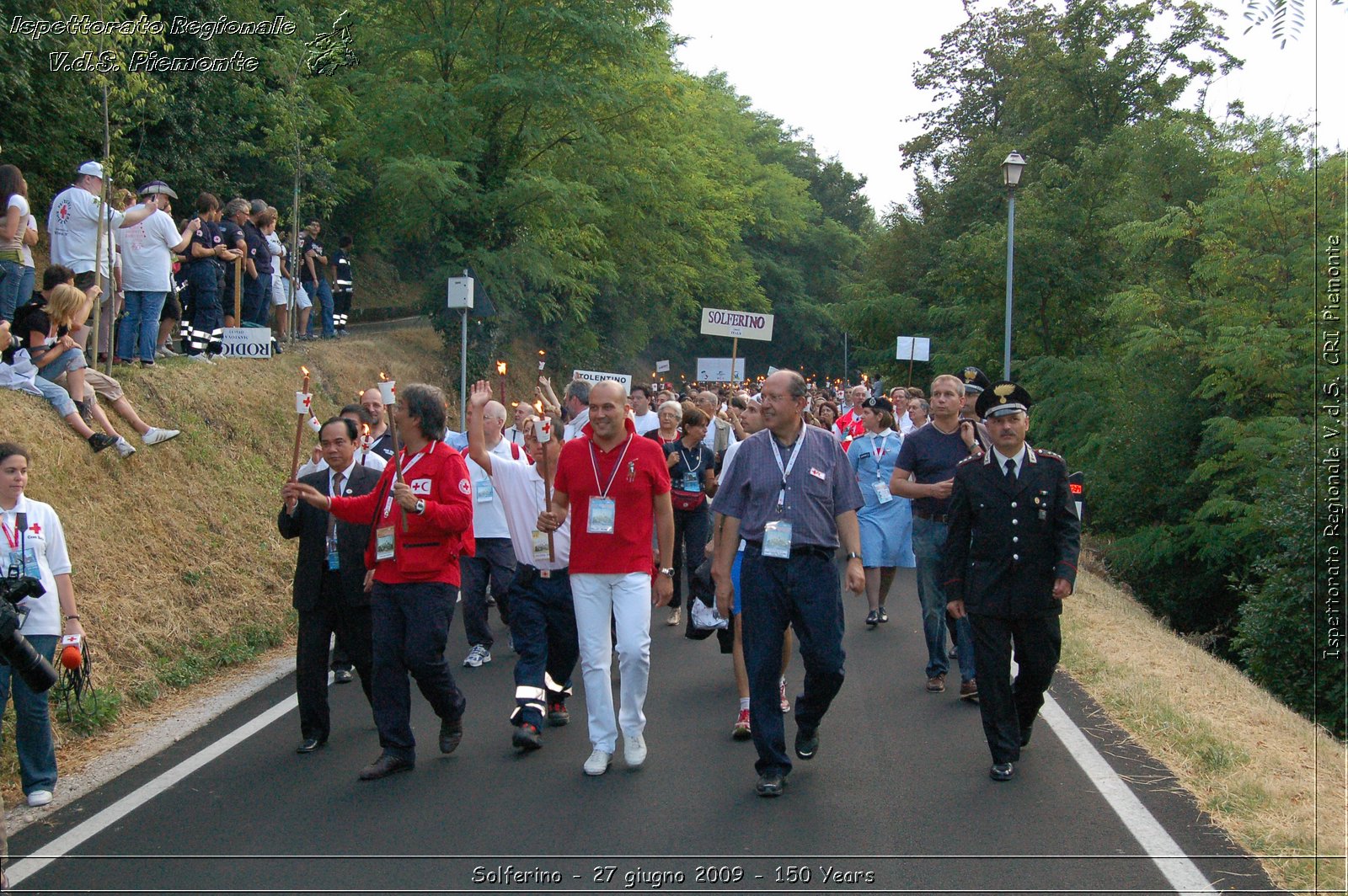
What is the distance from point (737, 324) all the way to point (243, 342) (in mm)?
8952

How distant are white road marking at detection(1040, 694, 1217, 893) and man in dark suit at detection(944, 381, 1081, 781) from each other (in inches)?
17.1

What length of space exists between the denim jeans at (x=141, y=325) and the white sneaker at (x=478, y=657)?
22.3 feet

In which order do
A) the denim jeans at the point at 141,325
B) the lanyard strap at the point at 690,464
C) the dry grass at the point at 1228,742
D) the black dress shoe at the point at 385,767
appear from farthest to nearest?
the denim jeans at the point at 141,325 < the lanyard strap at the point at 690,464 < the black dress shoe at the point at 385,767 < the dry grass at the point at 1228,742

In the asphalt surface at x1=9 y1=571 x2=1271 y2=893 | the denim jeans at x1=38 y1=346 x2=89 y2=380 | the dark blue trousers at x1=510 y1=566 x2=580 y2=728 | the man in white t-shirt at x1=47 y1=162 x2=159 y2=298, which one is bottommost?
the asphalt surface at x1=9 y1=571 x2=1271 y2=893

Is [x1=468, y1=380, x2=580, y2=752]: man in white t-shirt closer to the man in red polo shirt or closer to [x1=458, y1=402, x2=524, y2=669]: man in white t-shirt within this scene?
the man in red polo shirt

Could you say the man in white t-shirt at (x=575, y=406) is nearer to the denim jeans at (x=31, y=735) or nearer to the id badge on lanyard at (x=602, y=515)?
the id badge on lanyard at (x=602, y=515)

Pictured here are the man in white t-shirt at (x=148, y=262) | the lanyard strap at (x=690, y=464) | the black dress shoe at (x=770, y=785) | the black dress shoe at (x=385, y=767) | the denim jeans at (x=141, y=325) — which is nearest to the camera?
the black dress shoe at (x=770, y=785)

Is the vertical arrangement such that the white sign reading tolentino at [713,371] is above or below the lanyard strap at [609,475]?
above

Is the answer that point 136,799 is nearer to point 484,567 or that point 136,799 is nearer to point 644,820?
point 644,820

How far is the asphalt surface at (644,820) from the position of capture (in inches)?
202

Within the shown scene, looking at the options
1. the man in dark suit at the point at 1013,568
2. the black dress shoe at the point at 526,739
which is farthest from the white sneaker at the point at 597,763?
the man in dark suit at the point at 1013,568

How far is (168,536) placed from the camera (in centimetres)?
1123

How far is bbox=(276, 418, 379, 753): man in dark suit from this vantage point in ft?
24.0

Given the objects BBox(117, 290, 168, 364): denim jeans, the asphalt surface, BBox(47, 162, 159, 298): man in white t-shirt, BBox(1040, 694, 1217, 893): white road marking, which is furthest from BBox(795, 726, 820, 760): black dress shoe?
BBox(117, 290, 168, 364): denim jeans
